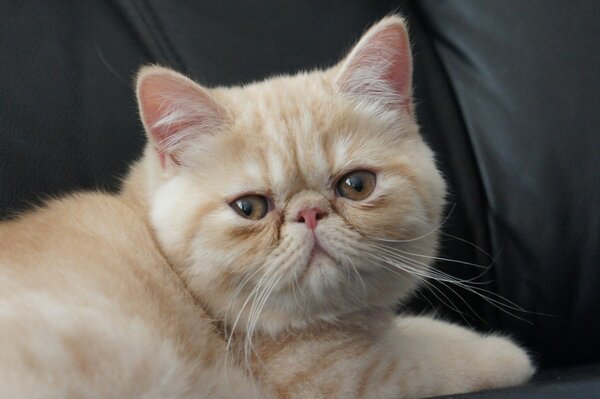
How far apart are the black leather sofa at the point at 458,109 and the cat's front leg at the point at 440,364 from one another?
0.70 feet

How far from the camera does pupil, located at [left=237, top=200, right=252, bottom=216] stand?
41.0 inches

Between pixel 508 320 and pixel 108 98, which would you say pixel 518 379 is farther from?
pixel 108 98

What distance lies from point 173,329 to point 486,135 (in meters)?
0.91

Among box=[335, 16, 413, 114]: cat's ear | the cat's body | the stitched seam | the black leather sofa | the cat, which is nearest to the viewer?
the cat's body

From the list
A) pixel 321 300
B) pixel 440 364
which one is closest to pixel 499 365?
pixel 440 364

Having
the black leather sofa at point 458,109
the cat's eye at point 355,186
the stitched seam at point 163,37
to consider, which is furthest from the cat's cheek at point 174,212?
the stitched seam at point 163,37

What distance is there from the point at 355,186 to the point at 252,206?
0.17 metres

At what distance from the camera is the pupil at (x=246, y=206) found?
1.04 m

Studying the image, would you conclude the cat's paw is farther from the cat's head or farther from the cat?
the cat's head

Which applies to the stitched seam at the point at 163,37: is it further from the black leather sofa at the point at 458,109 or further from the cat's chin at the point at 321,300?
the cat's chin at the point at 321,300

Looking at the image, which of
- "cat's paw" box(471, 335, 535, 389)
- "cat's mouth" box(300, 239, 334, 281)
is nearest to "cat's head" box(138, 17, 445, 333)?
"cat's mouth" box(300, 239, 334, 281)

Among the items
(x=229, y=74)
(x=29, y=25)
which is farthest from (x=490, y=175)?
(x=29, y=25)

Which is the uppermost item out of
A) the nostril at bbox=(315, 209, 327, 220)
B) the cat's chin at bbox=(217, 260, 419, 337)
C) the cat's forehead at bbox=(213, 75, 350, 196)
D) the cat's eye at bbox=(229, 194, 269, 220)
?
the cat's forehead at bbox=(213, 75, 350, 196)

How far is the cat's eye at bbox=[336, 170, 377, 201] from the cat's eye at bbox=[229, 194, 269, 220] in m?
0.12
